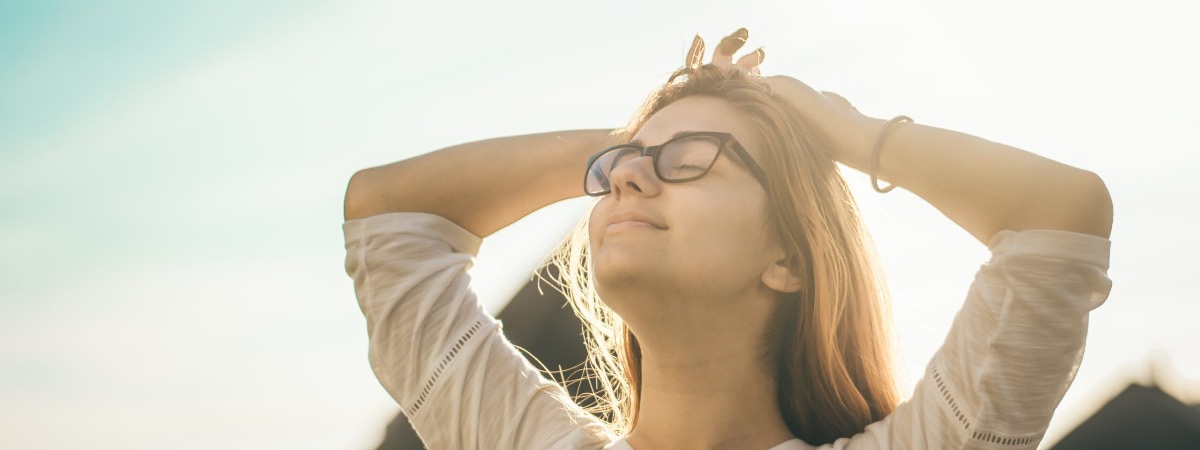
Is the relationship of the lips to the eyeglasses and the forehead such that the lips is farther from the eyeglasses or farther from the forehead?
the forehead

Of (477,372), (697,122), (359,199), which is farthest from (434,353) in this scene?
(697,122)

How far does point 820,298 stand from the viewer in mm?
2418

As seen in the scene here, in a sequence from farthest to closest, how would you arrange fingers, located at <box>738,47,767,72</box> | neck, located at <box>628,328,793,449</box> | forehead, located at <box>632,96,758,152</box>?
fingers, located at <box>738,47,767,72</box>
forehead, located at <box>632,96,758,152</box>
neck, located at <box>628,328,793,449</box>

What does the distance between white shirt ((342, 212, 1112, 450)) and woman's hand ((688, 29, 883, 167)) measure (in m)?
0.40

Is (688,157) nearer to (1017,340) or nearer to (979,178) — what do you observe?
(979,178)

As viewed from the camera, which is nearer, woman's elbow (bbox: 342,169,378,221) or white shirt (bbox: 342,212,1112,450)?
white shirt (bbox: 342,212,1112,450)

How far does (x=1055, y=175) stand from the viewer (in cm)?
183

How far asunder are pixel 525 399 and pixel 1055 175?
1.38 meters

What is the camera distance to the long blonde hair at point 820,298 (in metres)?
2.41

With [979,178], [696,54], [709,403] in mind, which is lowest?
[709,403]

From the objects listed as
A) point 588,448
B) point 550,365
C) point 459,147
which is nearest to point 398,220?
point 459,147

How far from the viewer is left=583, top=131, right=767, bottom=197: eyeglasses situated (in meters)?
2.31

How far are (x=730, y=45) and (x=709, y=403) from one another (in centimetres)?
102

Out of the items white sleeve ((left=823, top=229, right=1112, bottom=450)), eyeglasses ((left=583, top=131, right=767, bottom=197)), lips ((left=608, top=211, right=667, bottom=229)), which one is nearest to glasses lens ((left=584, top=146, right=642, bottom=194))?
eyeglasses ((left=583, top=131, right=767, bottom=197))
